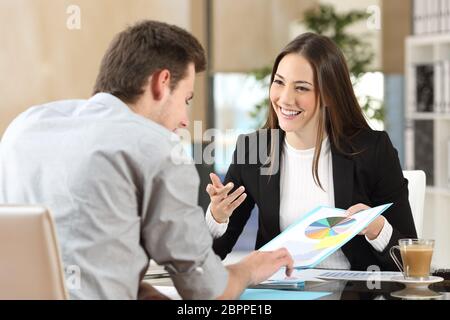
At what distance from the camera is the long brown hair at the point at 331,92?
2.44 m

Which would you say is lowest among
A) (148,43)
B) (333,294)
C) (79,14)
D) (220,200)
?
(333,294)

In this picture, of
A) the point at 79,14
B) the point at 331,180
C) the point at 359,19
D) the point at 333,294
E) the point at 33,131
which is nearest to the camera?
the point at 33,131

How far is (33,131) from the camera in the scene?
1473 millimetres

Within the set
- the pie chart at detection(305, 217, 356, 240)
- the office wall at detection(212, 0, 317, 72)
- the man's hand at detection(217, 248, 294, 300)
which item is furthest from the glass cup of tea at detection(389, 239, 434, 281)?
the office wall at detection(212, 0, 317, 72)

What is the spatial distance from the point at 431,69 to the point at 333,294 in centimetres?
368

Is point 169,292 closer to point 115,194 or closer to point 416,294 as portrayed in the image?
point 115,194

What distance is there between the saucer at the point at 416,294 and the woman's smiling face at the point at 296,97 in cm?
84

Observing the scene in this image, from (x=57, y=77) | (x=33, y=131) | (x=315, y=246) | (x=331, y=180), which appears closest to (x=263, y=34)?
(x=57, y=77)

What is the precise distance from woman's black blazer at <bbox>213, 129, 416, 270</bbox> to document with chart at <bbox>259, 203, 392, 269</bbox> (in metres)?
0.32

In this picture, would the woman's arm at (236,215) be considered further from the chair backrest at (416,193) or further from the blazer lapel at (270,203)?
the chair backrest at (416,193)

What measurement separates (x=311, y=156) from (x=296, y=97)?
194 mm

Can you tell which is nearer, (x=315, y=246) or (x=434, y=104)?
(x=315, y=246)

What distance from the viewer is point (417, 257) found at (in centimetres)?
180
